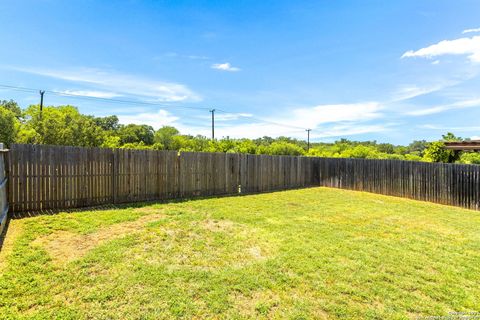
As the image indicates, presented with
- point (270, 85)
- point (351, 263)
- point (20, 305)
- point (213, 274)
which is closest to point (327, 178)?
point (270, 85)

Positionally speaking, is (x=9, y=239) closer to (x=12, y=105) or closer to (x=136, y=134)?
(x=12, y=105)

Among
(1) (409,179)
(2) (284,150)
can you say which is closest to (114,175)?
(1) (409,179)

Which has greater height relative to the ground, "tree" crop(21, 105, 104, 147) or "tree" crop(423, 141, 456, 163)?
"tree" crop(21, 105, 104, 147)

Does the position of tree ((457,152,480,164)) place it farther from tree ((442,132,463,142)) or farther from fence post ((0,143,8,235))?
fence post ((0,143,8,235))

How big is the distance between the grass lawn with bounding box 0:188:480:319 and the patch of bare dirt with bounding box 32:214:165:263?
Result: 0.02 m

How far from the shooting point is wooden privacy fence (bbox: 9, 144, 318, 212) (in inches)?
215

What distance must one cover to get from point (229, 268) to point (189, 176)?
5.64 m

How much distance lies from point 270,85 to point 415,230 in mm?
14005

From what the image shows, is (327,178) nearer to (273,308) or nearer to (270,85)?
(270,85)

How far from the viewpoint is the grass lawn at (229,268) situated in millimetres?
2414

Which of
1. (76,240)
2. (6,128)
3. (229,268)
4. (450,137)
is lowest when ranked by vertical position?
(229,268)

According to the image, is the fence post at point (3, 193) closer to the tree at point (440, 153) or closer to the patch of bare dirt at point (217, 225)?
the patch of bare dirt at point (217, 225)

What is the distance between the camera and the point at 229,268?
10.7 feet

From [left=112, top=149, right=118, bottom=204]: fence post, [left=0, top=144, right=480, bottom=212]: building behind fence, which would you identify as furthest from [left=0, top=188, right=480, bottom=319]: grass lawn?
[left=112, top=149, right=118, bottom=204]: fence post
